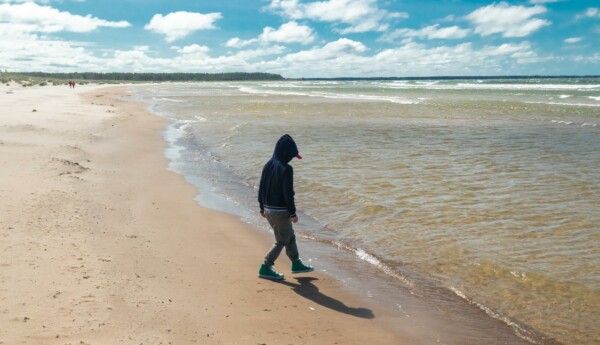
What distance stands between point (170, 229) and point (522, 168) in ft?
32.6

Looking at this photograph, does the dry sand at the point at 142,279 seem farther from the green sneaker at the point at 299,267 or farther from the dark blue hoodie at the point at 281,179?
the dark blue hoodie at the point at 281,179

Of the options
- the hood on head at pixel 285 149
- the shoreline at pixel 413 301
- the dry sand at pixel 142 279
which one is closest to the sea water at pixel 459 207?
the shoreline at pixel 413 301

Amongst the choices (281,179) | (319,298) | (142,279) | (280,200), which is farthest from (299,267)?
(142,279)

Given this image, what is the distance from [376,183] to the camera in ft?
39.5

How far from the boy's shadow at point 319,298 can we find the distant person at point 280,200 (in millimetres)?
226

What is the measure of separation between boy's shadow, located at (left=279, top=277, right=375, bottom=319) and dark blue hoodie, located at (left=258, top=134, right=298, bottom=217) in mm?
895

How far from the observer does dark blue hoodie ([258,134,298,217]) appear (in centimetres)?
627

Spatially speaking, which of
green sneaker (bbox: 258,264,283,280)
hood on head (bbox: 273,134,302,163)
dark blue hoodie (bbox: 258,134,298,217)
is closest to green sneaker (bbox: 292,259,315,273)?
green sneaker (bbox: 258,264,283,280)

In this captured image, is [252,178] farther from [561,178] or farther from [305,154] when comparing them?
[561,178]

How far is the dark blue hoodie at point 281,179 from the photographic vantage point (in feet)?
20.6

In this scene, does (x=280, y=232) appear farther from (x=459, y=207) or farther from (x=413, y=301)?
(x=459, y=207)

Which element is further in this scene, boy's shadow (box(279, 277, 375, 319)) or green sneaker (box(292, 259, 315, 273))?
green sneaker (box(292, 259, 315, 273))

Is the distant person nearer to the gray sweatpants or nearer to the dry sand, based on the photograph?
the gray sweatpants

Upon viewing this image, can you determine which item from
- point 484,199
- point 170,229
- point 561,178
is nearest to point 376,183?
point 484,199
